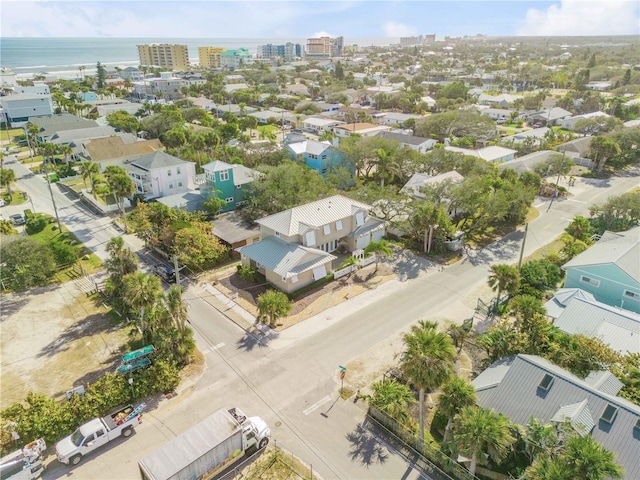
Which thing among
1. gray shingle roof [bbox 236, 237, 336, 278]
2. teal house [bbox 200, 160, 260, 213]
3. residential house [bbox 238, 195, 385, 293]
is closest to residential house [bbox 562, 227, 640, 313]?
residential house [bbox 238, 195, 385, 293]

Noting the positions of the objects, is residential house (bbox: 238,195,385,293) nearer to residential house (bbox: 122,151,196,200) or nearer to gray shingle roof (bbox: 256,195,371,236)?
gray shingle roof (bbox: 256,195,371,236)

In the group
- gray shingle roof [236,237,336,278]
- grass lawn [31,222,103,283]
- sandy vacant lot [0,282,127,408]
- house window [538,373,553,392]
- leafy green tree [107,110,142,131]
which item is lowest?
sandy vacant lot [0,282,127,408]

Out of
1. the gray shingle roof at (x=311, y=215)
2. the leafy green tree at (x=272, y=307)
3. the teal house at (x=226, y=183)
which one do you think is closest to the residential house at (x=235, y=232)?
the gray shingle roof at (x=311, y=215)

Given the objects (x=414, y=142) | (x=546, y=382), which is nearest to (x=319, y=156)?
(x=414, y=142)

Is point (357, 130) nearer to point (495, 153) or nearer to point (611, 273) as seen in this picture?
point (495, 153)

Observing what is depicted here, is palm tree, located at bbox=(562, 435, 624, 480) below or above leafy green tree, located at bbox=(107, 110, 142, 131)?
below

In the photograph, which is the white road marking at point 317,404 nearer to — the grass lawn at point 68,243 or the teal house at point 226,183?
the grass lawn at point 68,243

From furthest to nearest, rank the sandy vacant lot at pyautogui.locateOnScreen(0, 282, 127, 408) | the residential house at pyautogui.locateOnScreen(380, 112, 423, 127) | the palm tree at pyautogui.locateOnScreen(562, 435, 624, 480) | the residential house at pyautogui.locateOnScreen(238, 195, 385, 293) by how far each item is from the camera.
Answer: the residential house at pyautogui.locateOnScreen(380, 112, 423, 127)
the residential house at pyautogui.locateOnScreen(238, 195, 385, 293)
the sandy vacant lot at pyautogui.locateOnScreen(0, 282, 127, 408)
the palm tree at pyautogui.locateOnScreen(562, 435, 624, 480)

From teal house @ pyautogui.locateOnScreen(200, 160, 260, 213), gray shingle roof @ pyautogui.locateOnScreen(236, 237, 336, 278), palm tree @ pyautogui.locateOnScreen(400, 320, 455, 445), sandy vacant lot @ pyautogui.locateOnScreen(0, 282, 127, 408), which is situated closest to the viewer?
palm tree @ pyautogui.locateOnScreen(400, 320, 455, 445)
